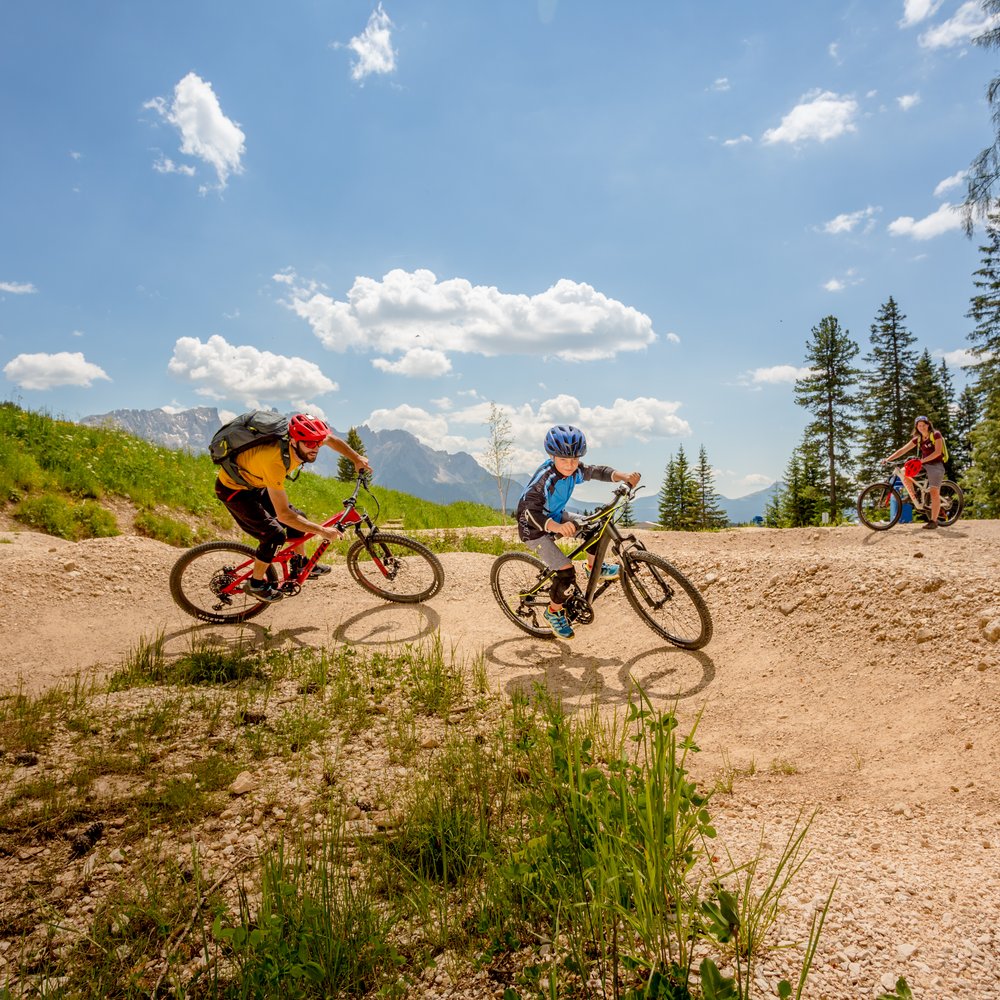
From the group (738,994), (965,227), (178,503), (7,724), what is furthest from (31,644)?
(965,227)

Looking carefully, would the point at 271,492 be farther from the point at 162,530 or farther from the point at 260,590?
the point at 162,530

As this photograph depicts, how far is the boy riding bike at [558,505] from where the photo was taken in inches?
268

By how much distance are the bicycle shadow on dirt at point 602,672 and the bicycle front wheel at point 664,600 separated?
208mm

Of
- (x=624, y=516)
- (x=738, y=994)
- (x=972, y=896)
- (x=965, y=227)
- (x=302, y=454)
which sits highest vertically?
(x=965, y=227)

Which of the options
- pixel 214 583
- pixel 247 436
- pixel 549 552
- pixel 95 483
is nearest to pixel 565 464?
pixel 549 552

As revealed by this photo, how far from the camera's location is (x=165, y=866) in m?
3.09

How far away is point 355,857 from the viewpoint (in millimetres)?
3135

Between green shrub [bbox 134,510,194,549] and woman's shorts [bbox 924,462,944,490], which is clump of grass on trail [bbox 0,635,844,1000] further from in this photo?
woman's shorts [bbox 924,462,944,490]

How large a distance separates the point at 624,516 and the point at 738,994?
5817mm

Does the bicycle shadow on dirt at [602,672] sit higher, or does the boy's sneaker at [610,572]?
the boy's sneaker at [610,572]

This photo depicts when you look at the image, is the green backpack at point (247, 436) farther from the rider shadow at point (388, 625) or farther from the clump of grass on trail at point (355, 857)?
the clump of grass on trail at point (355, 857)

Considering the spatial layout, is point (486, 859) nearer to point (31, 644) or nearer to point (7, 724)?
point (7, 724)

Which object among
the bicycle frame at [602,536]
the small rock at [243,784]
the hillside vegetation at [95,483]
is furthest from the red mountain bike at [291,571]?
the hillside vegetation at [95,483]

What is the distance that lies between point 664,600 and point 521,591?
82.8 inches
